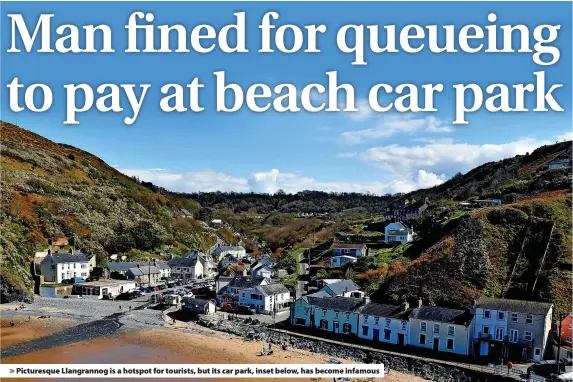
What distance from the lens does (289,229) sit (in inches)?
4338

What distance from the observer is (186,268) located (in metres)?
61.2

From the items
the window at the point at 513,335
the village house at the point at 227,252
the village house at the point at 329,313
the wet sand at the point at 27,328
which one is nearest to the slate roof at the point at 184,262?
the village house at the point at 227,252

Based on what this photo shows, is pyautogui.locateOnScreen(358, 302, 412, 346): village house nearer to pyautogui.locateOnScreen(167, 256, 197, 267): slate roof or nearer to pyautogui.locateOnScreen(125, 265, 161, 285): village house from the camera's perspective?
pyautogui.locateOnScreen(125, 265, 161, 285): village house

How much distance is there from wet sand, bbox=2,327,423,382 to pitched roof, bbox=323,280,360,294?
27.6 ft

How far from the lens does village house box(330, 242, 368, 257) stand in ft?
169

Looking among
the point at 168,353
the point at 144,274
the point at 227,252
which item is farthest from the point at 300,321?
the point at 227,252

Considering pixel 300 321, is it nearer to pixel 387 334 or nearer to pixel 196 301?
pixel 387 334

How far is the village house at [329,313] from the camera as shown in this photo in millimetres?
31344

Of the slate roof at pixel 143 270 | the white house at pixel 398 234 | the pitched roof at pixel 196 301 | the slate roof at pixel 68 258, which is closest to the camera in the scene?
the pitched roof at pixel 196 301

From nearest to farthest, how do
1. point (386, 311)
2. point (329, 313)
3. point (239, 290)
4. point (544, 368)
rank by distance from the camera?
1. point (544, 368)
2. point (386, 311)
3. point (329, 313)
4. point (239, 290)

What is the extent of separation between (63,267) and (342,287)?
3547 centimetres

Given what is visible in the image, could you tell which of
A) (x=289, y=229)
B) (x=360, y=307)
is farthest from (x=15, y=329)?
(x=289, y=229)

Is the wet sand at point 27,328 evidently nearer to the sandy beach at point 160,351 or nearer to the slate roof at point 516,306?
the sandy beach at point 160,351

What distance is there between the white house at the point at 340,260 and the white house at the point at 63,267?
31.3 meters
